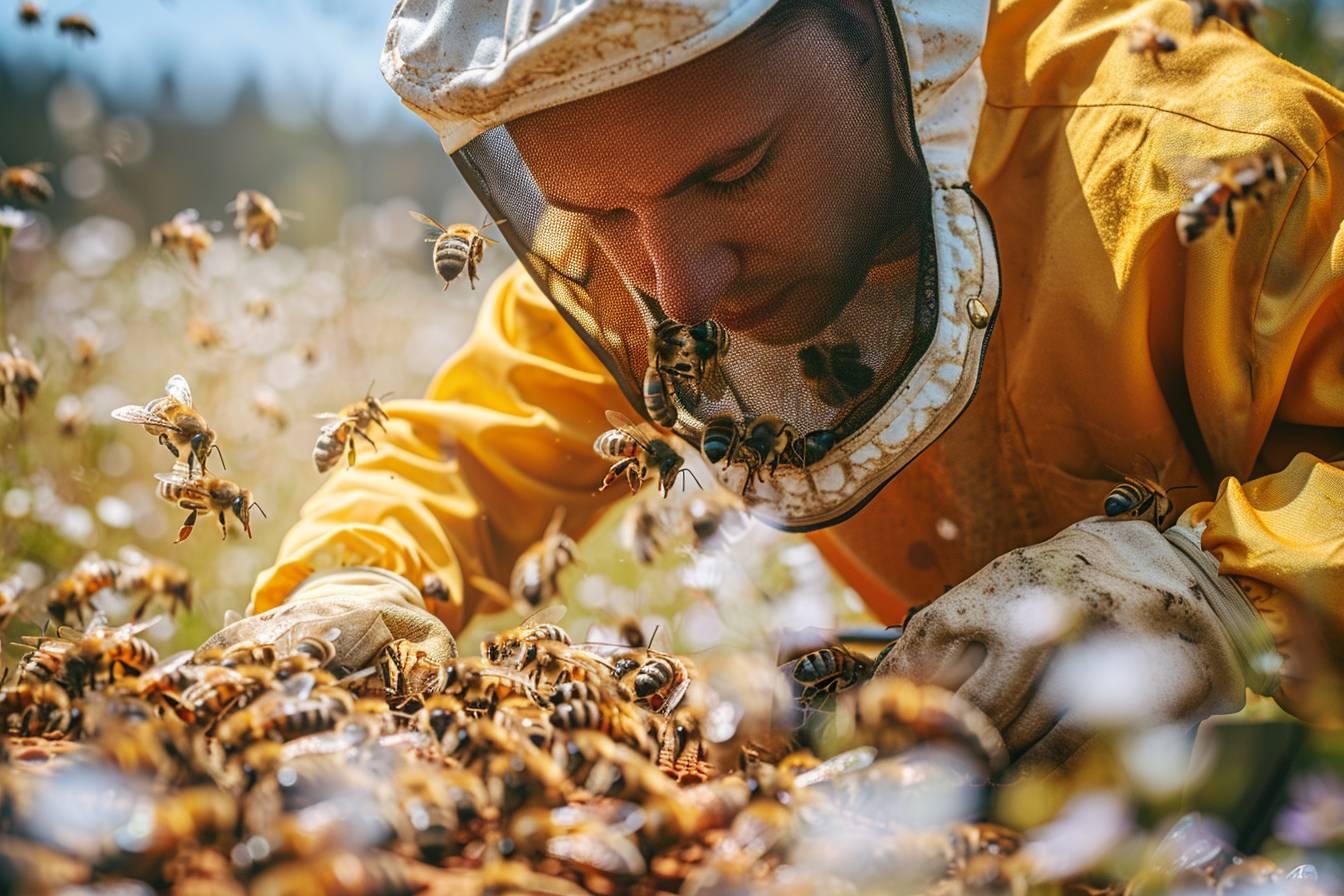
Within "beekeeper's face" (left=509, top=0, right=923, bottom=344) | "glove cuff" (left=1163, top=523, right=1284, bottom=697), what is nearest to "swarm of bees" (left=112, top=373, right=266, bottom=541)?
"beekeeper's face" (left=509, top=0, right=923, bottom=344)

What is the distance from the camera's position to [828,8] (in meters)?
2.44

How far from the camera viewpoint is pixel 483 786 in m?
1.78

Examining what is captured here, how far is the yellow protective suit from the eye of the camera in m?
2.63

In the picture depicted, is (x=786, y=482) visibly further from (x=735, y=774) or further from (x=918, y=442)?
(x=735, y=774)

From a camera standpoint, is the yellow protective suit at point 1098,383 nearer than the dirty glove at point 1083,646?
No

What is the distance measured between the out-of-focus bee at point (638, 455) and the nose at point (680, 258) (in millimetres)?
413

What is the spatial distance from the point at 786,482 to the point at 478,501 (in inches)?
60.0

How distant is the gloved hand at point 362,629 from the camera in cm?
271

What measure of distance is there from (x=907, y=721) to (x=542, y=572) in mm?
1943

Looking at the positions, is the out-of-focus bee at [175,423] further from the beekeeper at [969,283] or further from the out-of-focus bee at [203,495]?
the beekeeper at [969,283]

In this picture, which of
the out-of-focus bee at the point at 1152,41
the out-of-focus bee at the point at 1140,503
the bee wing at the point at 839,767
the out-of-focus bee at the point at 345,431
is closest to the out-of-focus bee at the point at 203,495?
the out-of-focus bee at the point at 345,431

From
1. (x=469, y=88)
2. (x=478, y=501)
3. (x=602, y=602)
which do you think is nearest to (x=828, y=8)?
(x=469, y=88)

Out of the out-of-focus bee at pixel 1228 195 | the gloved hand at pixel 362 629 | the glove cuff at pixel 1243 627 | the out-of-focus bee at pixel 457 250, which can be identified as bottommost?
the glove cuff at pixel 1243 627

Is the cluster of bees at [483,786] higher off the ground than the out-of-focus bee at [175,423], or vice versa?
the out-of-focus bee at [175,423]
